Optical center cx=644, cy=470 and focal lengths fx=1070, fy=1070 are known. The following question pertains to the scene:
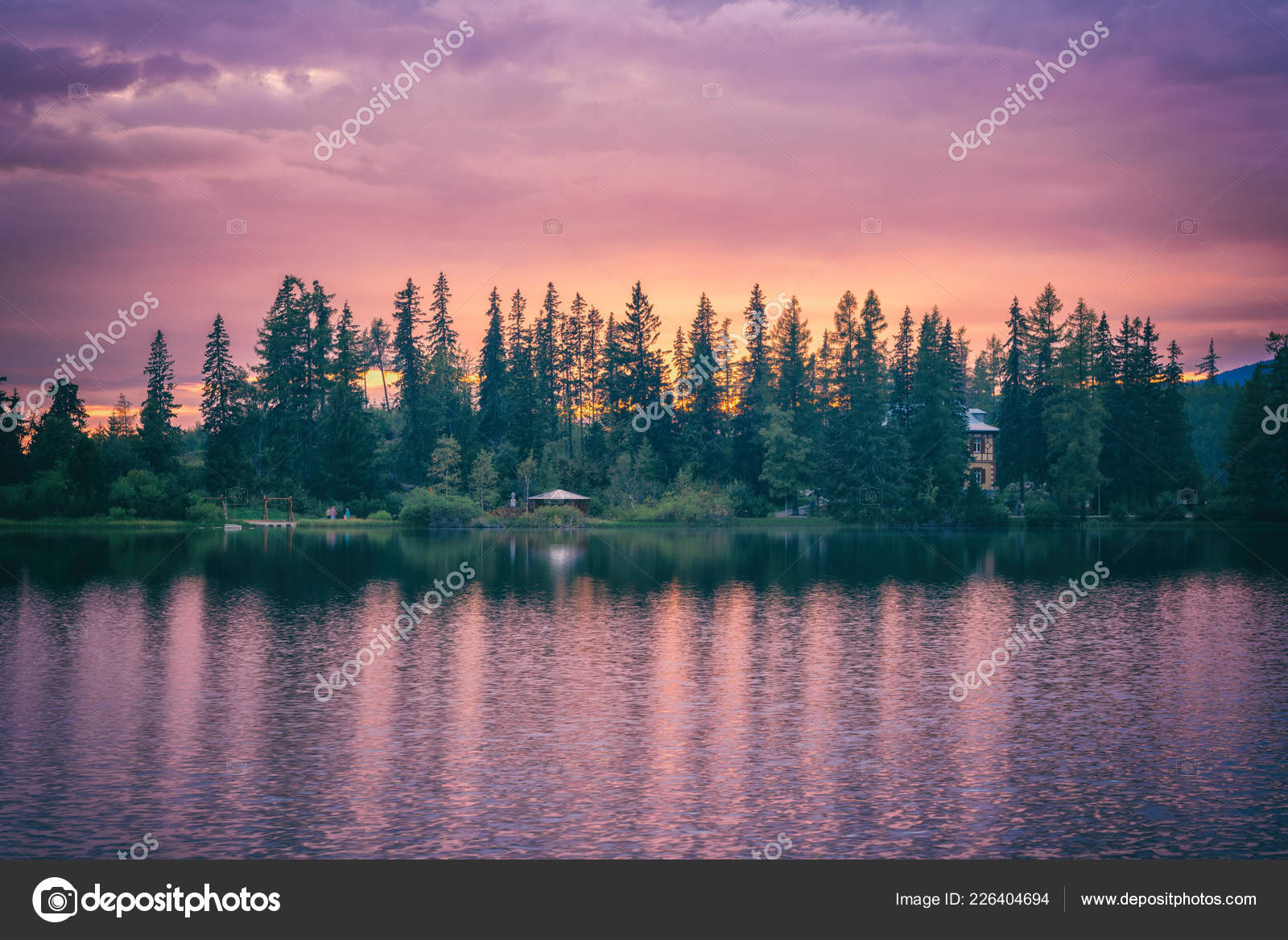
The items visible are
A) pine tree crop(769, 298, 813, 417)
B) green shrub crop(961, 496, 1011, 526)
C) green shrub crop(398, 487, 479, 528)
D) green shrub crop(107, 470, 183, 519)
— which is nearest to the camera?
green shrub crop(107, 470, 183, 519)

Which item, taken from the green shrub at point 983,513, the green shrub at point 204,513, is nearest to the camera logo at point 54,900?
the green shrub at point 204,513

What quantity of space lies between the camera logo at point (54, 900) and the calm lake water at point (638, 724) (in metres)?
1.03

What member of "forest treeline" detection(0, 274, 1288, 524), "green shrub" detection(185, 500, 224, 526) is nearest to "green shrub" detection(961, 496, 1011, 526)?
"forest treeline" detection(0, 274, 1288, 524)

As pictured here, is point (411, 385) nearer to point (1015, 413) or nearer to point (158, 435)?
point (158, 435)

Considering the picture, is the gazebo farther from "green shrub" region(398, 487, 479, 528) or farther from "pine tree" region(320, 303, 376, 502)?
"pine tree" region(320, 303, 376, 502)

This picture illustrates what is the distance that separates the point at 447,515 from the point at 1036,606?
237 feet

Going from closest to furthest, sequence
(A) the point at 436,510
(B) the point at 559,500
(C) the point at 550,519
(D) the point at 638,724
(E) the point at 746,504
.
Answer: (D) the point at 638,724 → (A) the point at 436,510 → (C) the point at 550,519 → (B) the point at 559,500 → (E) the point at 746,504

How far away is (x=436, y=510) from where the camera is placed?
10125cm

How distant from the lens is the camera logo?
11.7 m

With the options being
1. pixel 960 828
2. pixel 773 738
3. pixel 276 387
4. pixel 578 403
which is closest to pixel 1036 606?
pixel 773 738

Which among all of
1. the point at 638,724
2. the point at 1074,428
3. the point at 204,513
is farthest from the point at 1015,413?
the point at 638,724

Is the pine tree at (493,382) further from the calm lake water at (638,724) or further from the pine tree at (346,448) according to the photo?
the calm lake water at (638,724)

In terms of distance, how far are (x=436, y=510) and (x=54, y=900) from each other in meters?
90.4

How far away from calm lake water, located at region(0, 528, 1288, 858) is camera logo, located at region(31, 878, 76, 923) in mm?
1027
